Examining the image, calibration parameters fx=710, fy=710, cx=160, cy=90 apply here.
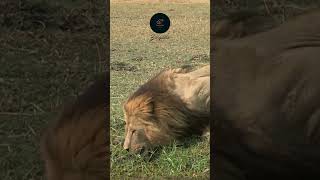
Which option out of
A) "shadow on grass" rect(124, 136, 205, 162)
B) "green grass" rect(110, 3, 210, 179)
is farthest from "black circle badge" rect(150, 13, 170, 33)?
"shadow on grass" rect(124, 136, 205, 162)

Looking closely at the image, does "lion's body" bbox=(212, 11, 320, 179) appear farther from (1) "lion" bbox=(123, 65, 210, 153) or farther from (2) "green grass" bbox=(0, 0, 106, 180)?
(2) "green grass" bbox=(0, 0, 106, 180)

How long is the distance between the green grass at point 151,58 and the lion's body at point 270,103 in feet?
0.55

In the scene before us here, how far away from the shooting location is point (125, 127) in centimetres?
286

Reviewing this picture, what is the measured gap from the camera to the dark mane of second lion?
9.21 ft

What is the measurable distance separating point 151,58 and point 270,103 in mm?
514

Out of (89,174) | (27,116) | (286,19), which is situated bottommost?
(89,174)

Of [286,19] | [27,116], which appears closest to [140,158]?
[27,116]

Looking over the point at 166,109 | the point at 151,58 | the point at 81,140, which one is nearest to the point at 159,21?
the point at 151,58

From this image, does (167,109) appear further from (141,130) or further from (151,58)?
(151,58)

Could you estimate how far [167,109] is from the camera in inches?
114

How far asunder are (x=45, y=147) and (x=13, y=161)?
16 centimetres

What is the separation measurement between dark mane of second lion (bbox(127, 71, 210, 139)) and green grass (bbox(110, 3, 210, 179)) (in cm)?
4

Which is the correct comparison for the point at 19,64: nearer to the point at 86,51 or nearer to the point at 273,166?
the point at 86,51

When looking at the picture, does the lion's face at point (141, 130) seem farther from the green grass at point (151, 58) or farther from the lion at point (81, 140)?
the lion at point (81, 140)
